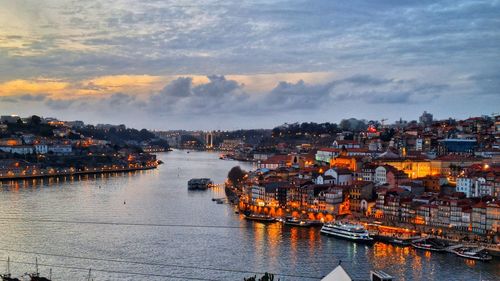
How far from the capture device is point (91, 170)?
88.4 ft

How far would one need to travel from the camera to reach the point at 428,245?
398 inches

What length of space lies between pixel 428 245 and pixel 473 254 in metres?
0.86

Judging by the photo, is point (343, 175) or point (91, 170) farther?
point (91, 170)

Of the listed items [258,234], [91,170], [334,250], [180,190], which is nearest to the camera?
[334,250]

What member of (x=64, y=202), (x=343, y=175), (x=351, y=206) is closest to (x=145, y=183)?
(x=64, y=202)

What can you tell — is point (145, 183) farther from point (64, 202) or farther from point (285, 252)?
point (285, 252)

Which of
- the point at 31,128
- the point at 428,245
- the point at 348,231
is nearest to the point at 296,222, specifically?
the point at 348,231

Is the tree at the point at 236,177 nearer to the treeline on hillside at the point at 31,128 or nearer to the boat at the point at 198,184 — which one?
the boat at the point at 198,184

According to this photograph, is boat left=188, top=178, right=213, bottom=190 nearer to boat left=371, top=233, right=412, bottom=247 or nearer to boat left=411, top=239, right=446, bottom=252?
boat left=371, top=233, right=412, bottom=247

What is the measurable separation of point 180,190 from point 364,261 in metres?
9.70

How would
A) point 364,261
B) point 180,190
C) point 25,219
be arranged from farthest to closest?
point 180,190 < point 25,219 < point 364,261

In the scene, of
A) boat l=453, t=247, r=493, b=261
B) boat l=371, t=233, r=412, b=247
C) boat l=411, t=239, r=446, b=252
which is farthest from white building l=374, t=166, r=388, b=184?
boat l=453, t=247, r=493, b=261

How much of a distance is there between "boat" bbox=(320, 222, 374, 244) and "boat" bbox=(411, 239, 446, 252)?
0.77 metres

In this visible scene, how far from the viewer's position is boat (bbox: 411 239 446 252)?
→ 9.98 meters
